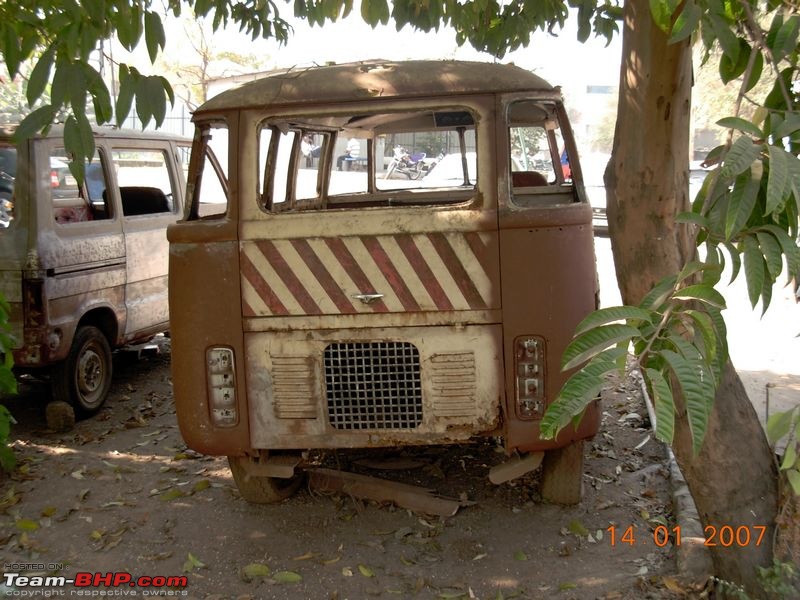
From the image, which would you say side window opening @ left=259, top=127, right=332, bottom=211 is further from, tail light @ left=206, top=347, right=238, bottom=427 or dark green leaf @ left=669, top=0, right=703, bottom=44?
dark green leaf @ left=669, top=0, right=703, bottom=44

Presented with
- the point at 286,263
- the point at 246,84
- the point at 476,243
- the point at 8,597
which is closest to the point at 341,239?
the point at 286,263

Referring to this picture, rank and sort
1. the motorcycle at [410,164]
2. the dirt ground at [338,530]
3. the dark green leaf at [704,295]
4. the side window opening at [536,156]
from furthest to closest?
the motorcycle at [410,164] → the side window opening at [536,156] → the dirt ground at [338,530] → the dark green leaf at [704,295]

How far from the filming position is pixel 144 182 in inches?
274

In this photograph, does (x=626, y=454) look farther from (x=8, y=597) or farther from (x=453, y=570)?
(x=8, y=597)

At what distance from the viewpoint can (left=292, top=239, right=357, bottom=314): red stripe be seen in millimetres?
3744

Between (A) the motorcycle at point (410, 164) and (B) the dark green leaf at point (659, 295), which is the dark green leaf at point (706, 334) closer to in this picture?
(B) the dark green leaf at point (659, 295)

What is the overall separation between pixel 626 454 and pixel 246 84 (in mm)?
3201

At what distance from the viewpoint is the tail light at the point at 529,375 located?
12.0 feet

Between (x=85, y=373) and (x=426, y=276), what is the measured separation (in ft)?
11.1

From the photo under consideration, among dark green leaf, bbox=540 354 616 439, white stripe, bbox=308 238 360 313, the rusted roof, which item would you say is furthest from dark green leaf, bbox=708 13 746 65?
white stripe, bbox=308 238 360 313

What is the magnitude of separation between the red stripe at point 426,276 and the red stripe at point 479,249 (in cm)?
22

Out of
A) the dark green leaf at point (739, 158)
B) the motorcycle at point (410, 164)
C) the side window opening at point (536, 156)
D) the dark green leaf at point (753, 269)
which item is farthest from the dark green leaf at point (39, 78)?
the motorcycle at point (410, 164)

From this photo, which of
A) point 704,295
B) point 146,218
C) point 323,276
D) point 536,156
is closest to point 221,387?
point 323,276

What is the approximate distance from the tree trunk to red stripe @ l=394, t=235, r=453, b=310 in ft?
2.79
